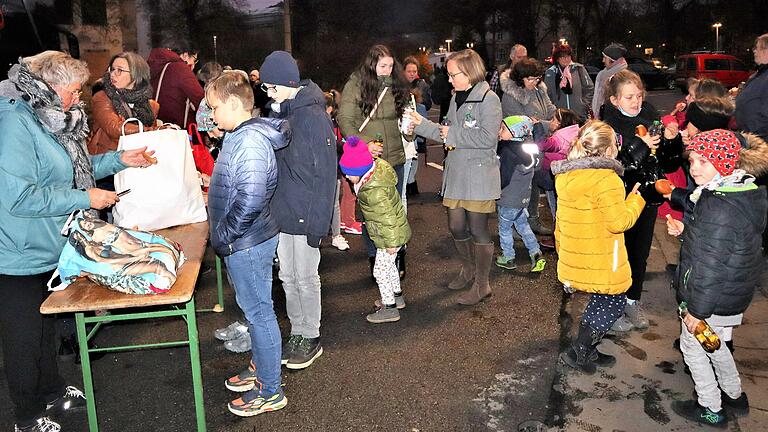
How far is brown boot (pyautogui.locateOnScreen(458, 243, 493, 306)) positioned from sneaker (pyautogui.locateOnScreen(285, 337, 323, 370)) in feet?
4.88

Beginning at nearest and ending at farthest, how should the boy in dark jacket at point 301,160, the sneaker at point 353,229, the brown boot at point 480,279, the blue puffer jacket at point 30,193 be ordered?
the blue puffer jacket at point 30,193, the boy in dark jacket at point 301,160, the brown boot at point 480,279, the sneaker at point 353,229

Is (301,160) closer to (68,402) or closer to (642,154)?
(68,402)

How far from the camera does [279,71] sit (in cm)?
414

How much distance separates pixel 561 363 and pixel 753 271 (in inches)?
57.3

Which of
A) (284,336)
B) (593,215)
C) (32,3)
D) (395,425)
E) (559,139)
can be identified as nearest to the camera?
(395,425)

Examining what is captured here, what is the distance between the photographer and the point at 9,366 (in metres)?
3.66

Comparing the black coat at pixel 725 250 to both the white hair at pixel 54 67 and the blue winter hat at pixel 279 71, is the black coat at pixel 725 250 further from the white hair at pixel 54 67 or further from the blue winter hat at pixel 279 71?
the white hair at pixel 54 67

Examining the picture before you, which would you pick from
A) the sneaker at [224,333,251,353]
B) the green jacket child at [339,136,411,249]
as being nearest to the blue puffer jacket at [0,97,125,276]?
the sneaker at [224,333,251,353]

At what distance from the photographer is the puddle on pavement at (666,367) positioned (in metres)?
4.42

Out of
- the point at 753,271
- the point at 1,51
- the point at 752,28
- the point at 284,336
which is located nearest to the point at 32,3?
the point at 1,51

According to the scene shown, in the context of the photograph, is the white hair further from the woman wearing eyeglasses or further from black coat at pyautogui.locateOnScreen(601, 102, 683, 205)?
black coat at pyautogui.locateOnScreen(601, 102, 683, 205)

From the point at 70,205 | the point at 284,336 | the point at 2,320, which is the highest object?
the point at 70,205

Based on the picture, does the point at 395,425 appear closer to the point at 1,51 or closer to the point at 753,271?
the point at 753,271

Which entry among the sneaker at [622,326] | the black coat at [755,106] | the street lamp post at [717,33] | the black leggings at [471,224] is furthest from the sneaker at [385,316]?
the street lamp post at [717,33]
